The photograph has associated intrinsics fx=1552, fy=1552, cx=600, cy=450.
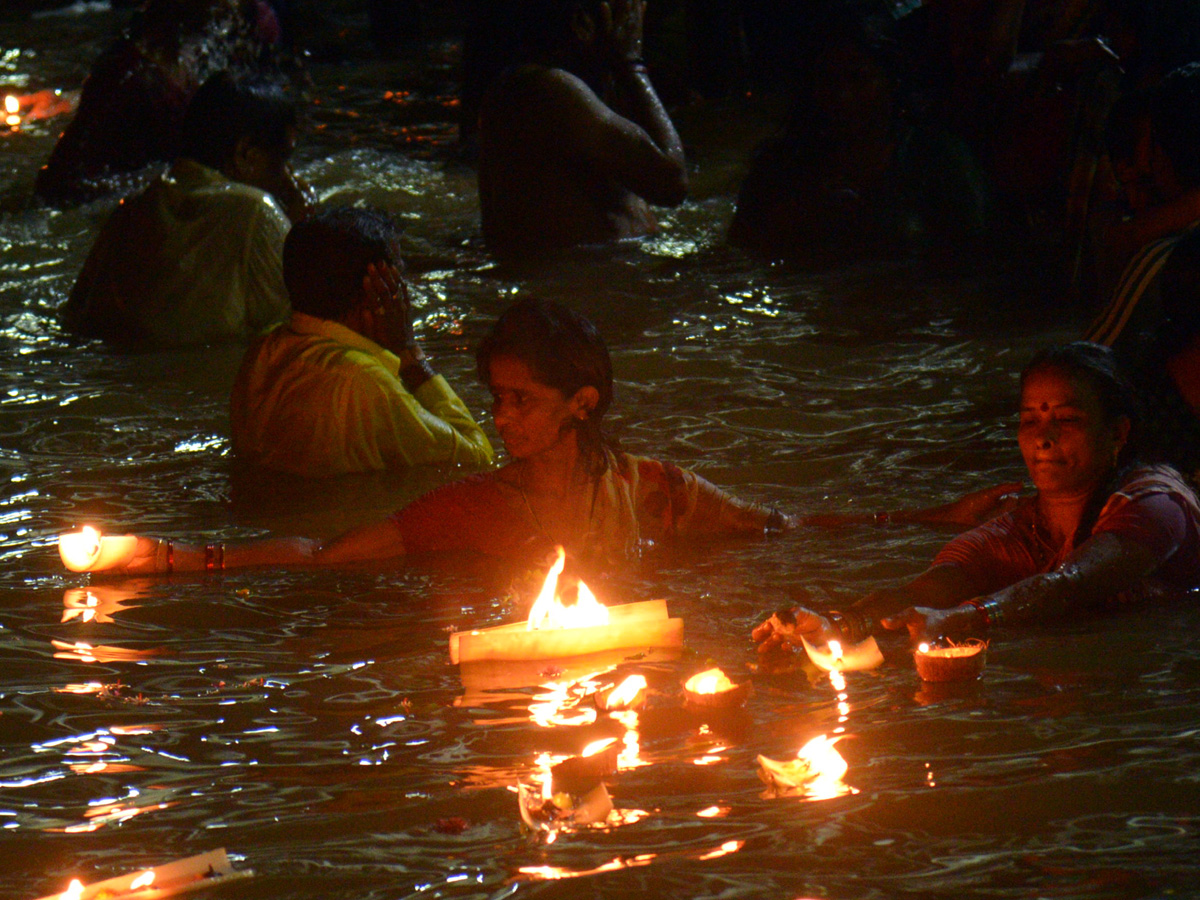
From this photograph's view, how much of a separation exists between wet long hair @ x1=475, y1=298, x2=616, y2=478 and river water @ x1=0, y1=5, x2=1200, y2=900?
58cm

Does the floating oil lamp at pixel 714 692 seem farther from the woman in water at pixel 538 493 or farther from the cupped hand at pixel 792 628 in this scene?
the woman in water at pixel 538 493

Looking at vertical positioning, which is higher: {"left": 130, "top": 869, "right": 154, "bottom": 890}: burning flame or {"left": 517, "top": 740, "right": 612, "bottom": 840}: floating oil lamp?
{"left": 130, "top": 869, "right": 154, "bottom": 890}: burning flame

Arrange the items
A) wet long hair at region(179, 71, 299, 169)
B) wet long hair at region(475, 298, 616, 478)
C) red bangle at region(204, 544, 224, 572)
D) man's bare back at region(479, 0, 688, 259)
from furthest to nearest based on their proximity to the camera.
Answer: man's bare back at region(479, 0, 688, 259), wet long hair at region(179, 71, 299, 169), red bangle at region(204, 544, 224, 572), wet long hair at region(475, 298, 616, 478)

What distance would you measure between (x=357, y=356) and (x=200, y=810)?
271 centimetres

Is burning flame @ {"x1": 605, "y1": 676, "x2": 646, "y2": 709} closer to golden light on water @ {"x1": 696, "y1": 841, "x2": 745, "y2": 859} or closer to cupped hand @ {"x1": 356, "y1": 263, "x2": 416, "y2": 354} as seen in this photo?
golden light on water @ {"x1": 696, "y1": 841, "x2": 745, "y2": 859}

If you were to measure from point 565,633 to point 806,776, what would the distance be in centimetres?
88

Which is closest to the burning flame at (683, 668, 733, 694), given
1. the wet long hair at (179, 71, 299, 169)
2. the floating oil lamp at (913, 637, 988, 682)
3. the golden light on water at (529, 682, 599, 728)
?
the golden light on water at (529, 682, 599, 728)

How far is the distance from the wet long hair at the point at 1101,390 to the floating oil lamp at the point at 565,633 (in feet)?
3.85

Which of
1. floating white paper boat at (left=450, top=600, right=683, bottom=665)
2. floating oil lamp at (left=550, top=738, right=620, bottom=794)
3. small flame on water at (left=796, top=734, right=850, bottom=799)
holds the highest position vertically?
floating white paper boat at (left=450, top=600, right=683, bottom=665)

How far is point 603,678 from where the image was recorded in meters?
3.61

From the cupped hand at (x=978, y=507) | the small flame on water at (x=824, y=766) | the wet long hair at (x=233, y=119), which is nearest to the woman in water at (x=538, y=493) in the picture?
the cupped hand at (x=978, y=507)

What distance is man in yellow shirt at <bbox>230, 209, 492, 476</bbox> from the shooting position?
17.6 ft

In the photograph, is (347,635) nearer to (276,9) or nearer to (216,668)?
(216,668)

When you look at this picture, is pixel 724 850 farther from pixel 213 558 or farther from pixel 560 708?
pixel 213 558
